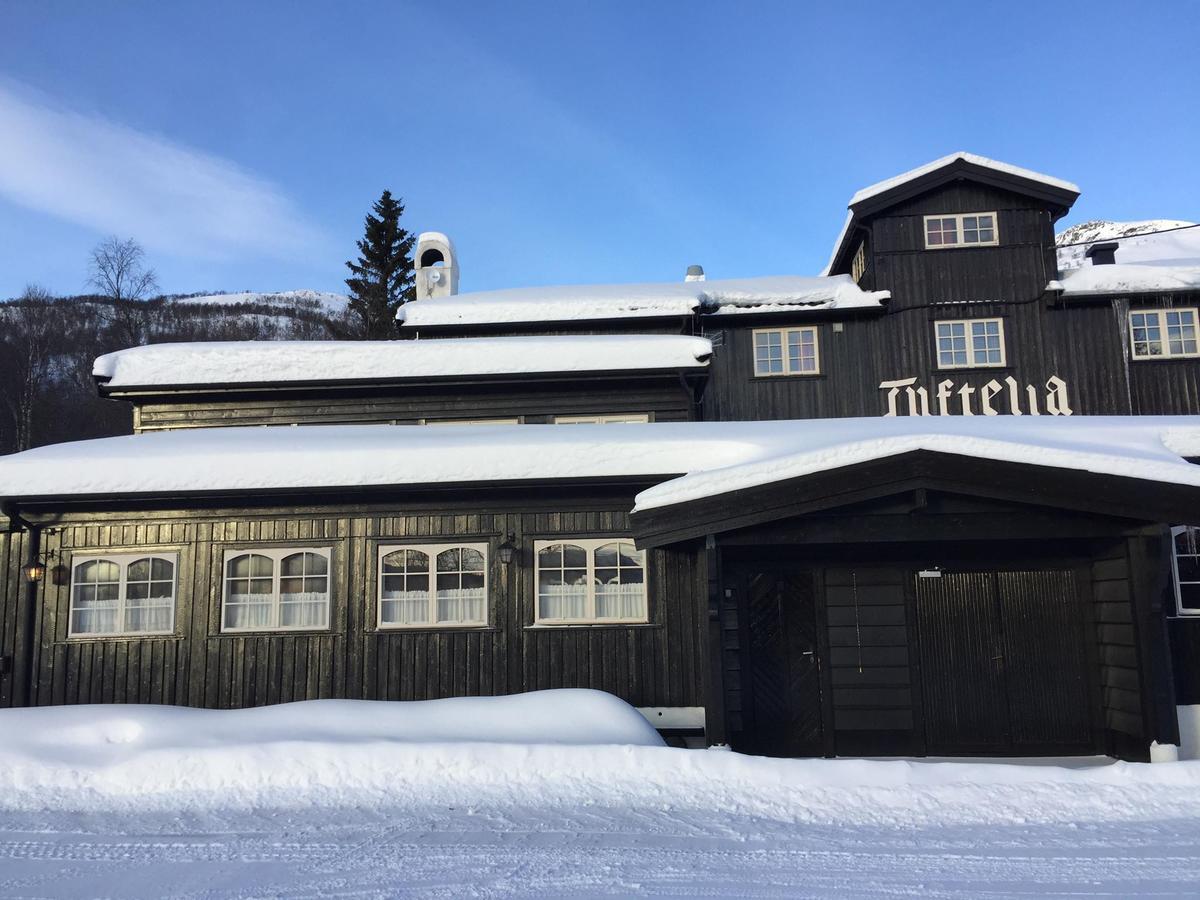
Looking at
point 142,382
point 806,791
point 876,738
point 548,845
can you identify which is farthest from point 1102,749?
point 142,382

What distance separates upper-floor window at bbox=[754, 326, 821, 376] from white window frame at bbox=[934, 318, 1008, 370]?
2371mm

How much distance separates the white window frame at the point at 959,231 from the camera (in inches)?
661

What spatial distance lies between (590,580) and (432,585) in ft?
5.57

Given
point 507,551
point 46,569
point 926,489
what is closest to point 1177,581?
point 926,489

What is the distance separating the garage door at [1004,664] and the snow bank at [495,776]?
90.3 inches

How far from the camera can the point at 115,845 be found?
5.33m

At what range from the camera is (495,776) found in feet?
21.7

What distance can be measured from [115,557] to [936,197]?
612 inches

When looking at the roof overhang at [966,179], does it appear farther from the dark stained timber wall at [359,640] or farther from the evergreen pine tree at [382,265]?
the evergreen pine tree at [382,265]

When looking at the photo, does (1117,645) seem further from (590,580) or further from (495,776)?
(495,776)

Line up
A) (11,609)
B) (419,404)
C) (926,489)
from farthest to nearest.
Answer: (419,404) < (11,609) < (926,489)

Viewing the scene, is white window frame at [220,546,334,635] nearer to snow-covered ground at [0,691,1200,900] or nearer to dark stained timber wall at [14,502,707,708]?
dark stained timber wall at [14,502,707,708]

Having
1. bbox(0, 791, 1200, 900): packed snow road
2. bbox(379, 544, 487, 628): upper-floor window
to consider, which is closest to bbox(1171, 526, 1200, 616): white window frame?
bbox(0, 791, 1200, 900): packed snow road

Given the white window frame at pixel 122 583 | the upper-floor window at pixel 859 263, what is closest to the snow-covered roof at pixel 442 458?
the white window frame at pixel 122 583
